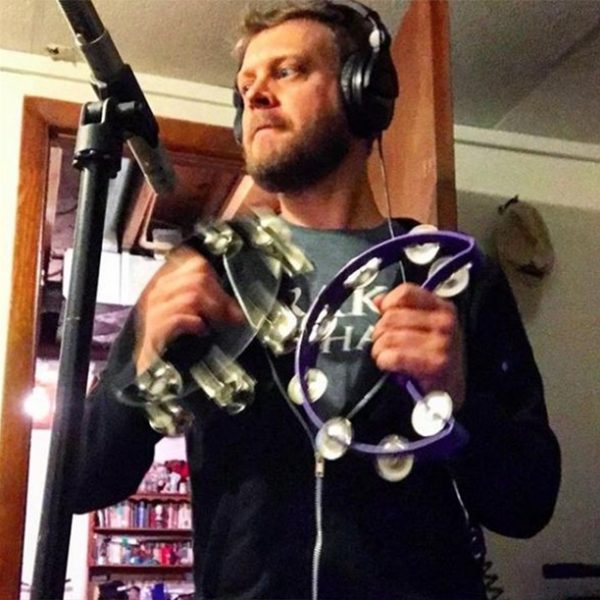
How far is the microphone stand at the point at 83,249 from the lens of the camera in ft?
2.15

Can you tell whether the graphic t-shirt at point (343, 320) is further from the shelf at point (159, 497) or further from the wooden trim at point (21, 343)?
the shelf at point (159, 497)

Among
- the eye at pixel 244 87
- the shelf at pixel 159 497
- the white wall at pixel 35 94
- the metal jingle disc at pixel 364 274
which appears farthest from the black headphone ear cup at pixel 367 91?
the shelf at pixel 159 497

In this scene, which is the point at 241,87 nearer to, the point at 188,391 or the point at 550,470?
the point at 188,391

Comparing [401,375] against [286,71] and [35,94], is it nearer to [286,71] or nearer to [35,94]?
[286,71]

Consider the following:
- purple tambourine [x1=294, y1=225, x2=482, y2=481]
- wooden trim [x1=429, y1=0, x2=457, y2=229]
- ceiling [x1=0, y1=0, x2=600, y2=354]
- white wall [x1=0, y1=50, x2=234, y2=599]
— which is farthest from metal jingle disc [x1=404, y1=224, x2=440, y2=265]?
white wall [x1=0, y1=50, x2=234, y2=599]

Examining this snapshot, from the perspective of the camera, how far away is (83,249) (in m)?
0.72

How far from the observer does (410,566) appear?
2.94 ft

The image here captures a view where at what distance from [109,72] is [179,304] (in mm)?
205

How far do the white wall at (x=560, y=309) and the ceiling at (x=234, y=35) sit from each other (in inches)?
9.0

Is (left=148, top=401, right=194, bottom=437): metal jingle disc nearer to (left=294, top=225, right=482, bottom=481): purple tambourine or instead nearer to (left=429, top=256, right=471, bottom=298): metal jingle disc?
(left=294, top=225, right=482, bottom=481): purple tambourine

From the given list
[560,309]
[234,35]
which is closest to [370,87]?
[234,35]

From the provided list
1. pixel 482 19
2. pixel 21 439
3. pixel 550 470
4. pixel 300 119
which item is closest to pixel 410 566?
pixel 550 470

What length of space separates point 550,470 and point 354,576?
24 centimetres

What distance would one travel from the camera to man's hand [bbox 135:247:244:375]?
0.77 m
